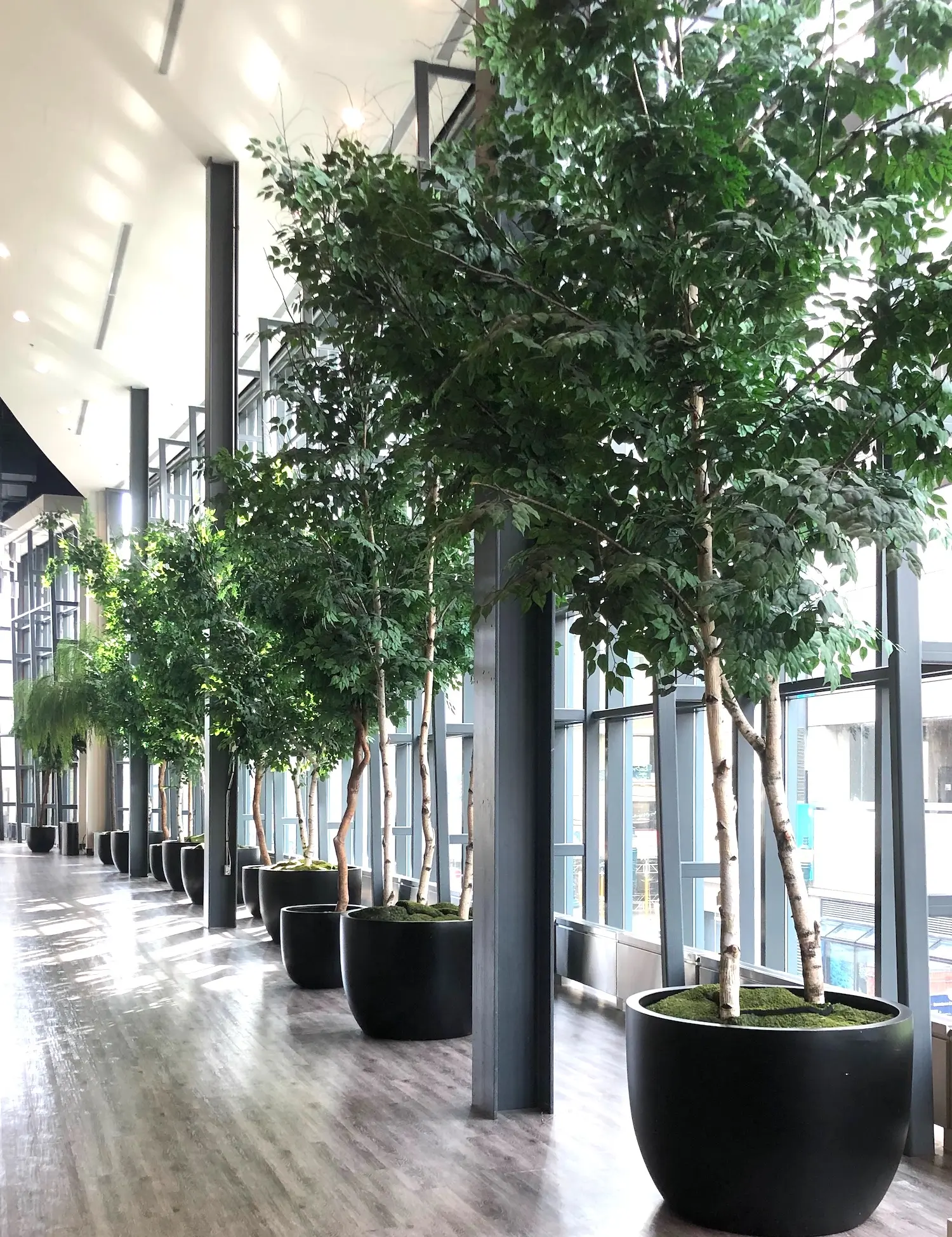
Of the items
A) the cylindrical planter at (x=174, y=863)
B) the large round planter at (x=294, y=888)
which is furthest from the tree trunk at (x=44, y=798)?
the large round planter at (x=294, y=888)

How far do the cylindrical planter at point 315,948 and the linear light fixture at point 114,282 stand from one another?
276 inches

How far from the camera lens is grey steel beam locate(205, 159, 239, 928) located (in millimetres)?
10625

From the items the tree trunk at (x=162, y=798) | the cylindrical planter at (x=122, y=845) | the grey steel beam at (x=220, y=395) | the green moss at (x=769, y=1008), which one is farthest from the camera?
the cylindrical planter at (x=122, y=845)

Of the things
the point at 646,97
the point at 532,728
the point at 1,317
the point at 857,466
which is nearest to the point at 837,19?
the point at 646,97

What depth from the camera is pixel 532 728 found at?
509cm

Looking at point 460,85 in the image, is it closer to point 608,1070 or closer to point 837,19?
point 837,19

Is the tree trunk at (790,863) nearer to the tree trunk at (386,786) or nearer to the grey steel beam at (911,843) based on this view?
the grey steel beam at (911,843)

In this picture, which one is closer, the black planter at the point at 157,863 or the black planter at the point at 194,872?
the black planter at the point at 194,872

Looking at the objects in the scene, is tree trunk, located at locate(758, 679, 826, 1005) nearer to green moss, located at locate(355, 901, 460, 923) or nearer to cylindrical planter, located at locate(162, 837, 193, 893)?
green moss, located at locate(355, 901, 460, 923)

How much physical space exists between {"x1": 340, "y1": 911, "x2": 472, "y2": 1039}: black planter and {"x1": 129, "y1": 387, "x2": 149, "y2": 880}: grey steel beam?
1101cm

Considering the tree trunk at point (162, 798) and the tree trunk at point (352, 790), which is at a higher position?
the tree trunk at point (352, 790)

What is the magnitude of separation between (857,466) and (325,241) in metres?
2.62

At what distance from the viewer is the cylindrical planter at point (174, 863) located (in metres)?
13.7

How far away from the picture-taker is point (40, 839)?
73.5 ft
